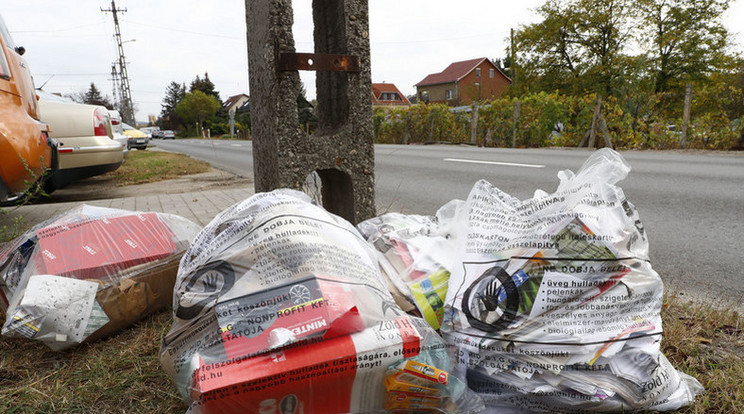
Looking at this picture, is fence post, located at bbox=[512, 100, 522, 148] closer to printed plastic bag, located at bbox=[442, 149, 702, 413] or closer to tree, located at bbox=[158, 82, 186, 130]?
printed plastic bag, located at bbox=[442, 149, 702, 413]

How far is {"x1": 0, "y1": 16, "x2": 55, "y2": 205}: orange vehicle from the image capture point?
7.75 ft

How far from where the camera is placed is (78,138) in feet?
18.1

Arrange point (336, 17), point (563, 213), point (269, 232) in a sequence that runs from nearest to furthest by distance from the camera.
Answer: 1. point (269, 232)
2. point (563, 213)
3. point (336, 17)

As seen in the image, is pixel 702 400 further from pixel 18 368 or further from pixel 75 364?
pixel 18 368

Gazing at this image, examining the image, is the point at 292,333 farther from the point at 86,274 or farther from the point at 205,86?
the point at 205,86

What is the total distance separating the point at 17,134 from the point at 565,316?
2.66 metres

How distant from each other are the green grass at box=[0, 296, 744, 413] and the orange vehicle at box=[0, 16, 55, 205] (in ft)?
3.03

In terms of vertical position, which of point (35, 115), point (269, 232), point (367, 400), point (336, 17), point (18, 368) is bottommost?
point (18, 368)

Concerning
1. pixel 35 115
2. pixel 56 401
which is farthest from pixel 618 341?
pixel 35 115

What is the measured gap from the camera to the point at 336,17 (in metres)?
2.29

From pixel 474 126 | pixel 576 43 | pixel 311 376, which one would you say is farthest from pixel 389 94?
pixel 311 376

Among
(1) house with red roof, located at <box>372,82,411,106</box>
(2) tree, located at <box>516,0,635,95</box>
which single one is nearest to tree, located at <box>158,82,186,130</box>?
(1) house with red roof, located at <box>372,82,411,106</box>

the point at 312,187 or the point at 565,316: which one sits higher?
the point at 312,187

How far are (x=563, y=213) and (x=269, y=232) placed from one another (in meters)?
0.86
